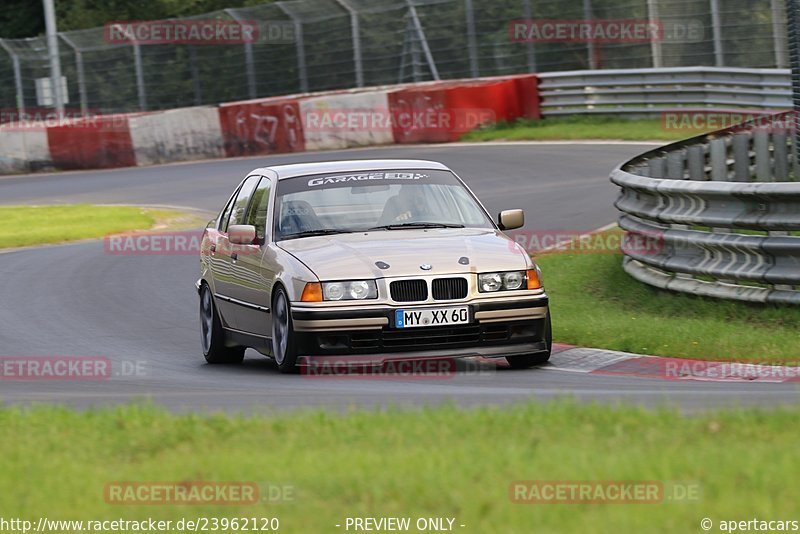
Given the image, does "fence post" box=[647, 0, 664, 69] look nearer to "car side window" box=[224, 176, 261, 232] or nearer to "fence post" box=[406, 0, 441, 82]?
"fence post" box=[406, 0, 441, 82]

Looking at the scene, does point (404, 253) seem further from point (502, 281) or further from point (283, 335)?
point (283, 335)

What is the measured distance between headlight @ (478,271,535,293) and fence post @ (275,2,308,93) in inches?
1035

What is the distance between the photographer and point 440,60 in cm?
3391

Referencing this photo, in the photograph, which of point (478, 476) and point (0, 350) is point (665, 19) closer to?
point (0, 350)

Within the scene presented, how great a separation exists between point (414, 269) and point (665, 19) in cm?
2117

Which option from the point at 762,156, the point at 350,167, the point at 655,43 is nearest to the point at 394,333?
the point at 350,167

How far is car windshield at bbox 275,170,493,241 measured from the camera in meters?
10.5

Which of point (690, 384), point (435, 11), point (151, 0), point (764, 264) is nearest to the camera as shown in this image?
point (690, 384)

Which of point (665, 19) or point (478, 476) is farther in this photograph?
point (665, 19)

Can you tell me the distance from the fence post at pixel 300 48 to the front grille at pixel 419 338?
86.9 ft

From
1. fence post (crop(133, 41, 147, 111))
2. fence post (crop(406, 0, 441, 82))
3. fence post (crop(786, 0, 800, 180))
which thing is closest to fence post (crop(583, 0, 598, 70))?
fence post (crop(406, 0, 441, 82))

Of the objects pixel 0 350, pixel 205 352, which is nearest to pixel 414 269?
pixel 205 352

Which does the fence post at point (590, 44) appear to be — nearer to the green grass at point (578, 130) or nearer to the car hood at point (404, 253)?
the green grass at point (578, 130)

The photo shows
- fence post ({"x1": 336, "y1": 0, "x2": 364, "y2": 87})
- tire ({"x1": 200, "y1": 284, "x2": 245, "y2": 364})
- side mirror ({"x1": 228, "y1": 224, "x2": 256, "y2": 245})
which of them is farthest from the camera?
fence post ({"x1": 336, "y1": 0, "x2": 364, "y2": 87})
